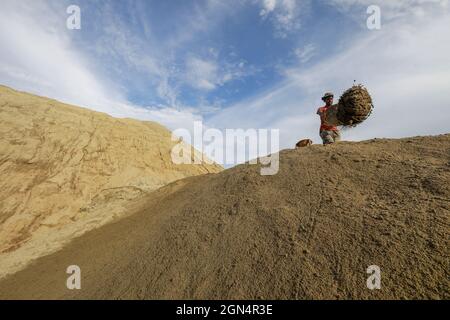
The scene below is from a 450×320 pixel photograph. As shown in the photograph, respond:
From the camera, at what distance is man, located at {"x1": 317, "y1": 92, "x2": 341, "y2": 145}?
7254 millimetres

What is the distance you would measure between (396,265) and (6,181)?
11526mm

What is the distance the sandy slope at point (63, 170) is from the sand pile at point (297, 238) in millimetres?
2444

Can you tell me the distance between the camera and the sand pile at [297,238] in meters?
3.36

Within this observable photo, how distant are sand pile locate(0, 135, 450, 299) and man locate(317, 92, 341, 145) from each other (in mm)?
834

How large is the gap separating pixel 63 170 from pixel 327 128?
9.26 meters
